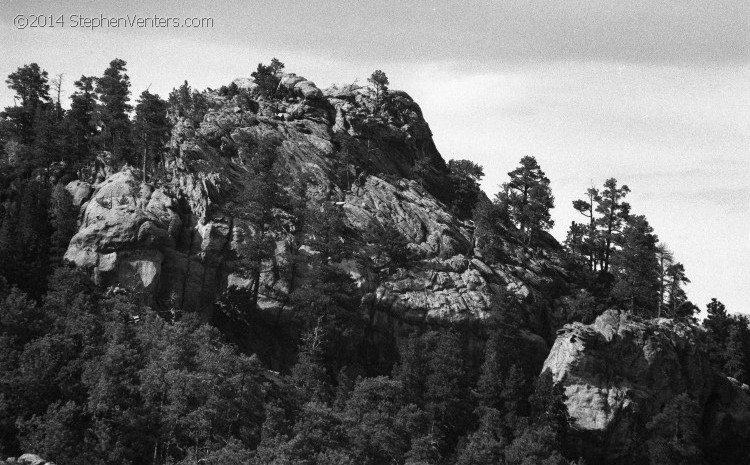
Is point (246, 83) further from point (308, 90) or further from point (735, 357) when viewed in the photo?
point (735, 357)

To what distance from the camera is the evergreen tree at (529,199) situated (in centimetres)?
9344

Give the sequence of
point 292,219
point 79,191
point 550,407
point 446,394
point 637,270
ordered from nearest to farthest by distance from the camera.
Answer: point 446,394, point 550,407, point 79,191, point 292,219, point 637,270

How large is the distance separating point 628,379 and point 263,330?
37.1m

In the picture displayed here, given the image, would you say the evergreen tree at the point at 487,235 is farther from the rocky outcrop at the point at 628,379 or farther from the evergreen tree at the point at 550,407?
the evergreen tree at the point at 550,407

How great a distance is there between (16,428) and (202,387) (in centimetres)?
1325

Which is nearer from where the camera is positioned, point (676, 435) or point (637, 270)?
point (676, 435)

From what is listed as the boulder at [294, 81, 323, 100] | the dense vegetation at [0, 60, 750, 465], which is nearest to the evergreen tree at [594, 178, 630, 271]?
the dense vegetation at [0, 60, 750, 465]

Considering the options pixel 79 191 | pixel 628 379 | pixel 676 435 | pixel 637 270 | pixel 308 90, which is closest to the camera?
pixel 676 435

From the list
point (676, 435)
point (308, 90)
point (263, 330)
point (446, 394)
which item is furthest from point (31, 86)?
point (676, 435)

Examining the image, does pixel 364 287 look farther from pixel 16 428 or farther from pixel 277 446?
pixel 16 428

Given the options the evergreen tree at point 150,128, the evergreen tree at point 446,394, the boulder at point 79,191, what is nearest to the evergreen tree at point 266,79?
the evergreen tree at point 150,128

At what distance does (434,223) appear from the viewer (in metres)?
88.1

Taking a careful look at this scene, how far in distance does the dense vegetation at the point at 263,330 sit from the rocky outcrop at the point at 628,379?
2.59 m

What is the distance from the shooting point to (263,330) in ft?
249
